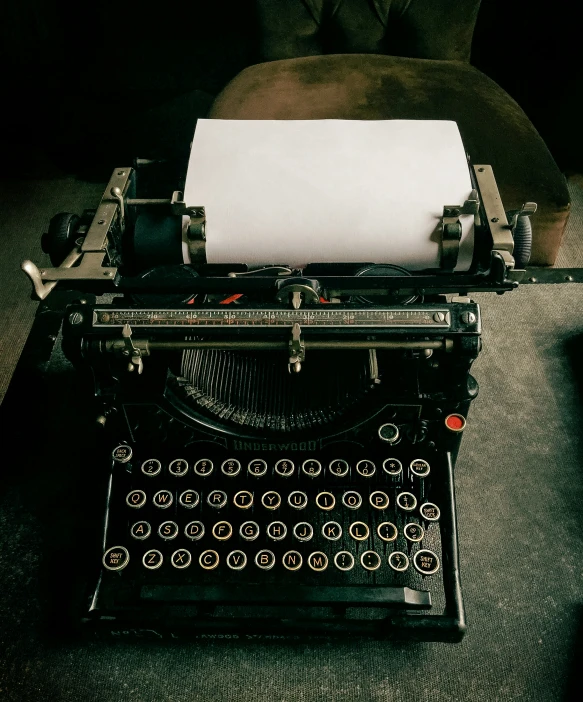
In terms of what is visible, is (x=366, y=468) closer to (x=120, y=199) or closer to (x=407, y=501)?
(x=407, y=501)

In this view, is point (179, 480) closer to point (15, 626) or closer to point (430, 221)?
point (15, 626)

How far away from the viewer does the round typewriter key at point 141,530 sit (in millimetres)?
1564

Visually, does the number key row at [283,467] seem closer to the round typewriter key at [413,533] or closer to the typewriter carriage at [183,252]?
the round typewriter key at [413,533]

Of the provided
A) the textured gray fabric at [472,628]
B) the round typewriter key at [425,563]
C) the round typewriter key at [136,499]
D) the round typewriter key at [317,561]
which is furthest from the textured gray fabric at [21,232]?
the round typewriter key at [425,563]

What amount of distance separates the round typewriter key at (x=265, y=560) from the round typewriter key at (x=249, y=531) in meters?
0.05

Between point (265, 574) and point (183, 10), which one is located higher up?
point (183, 10)

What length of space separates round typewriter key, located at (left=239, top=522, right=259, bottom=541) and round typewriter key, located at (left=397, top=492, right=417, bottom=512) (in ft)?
1.22

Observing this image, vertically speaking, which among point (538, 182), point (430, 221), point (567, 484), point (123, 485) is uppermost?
point (430, 221)

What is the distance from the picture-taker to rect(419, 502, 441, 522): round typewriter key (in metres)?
1.61

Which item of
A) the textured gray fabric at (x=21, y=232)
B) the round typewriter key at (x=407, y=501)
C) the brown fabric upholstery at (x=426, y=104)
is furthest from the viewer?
the textured gray fabric at (x=21, y=232)

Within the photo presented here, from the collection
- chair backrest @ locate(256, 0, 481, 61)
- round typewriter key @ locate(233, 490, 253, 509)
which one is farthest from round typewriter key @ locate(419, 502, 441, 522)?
chair backrest @ locate(256, 0, 481, 61)

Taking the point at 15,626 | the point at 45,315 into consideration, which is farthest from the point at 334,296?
the point at 45,315

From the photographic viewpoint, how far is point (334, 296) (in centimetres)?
153

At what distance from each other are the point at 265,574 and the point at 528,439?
97 centimetres
